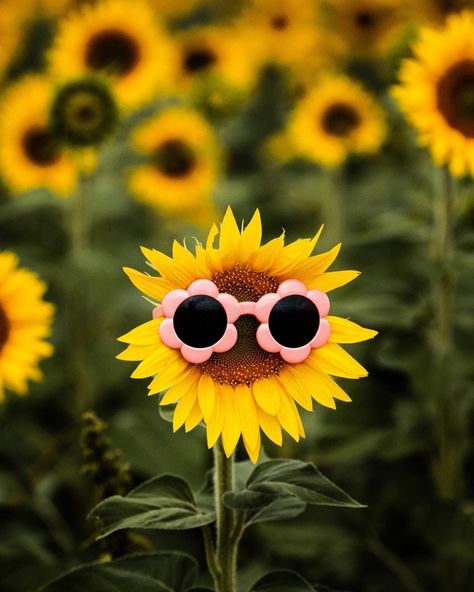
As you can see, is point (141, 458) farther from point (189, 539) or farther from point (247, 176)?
point (247, 176)

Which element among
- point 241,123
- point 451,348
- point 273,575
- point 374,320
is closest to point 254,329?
point 273,575

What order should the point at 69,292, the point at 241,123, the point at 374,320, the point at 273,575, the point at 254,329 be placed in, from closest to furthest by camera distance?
1. the point at 254,329
2. the point at 273,575
3. the point at 374,320
4. the point at 69,292
5. the point at 241,123

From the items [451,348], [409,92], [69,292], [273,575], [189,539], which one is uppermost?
[409,92]

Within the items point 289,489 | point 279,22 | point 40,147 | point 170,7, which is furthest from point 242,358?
point 170,7

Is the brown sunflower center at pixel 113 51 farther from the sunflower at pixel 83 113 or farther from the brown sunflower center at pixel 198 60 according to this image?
the sunflower at pixel 83 113

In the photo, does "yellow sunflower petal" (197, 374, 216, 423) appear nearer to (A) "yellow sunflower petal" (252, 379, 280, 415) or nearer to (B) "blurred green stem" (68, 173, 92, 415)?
(A) "yellow sunflower petal" (252, 379, 280, 415)

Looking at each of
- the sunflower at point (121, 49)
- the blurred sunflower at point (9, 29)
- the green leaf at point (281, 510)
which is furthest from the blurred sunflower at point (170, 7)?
the green leaf at point (281, 510)
